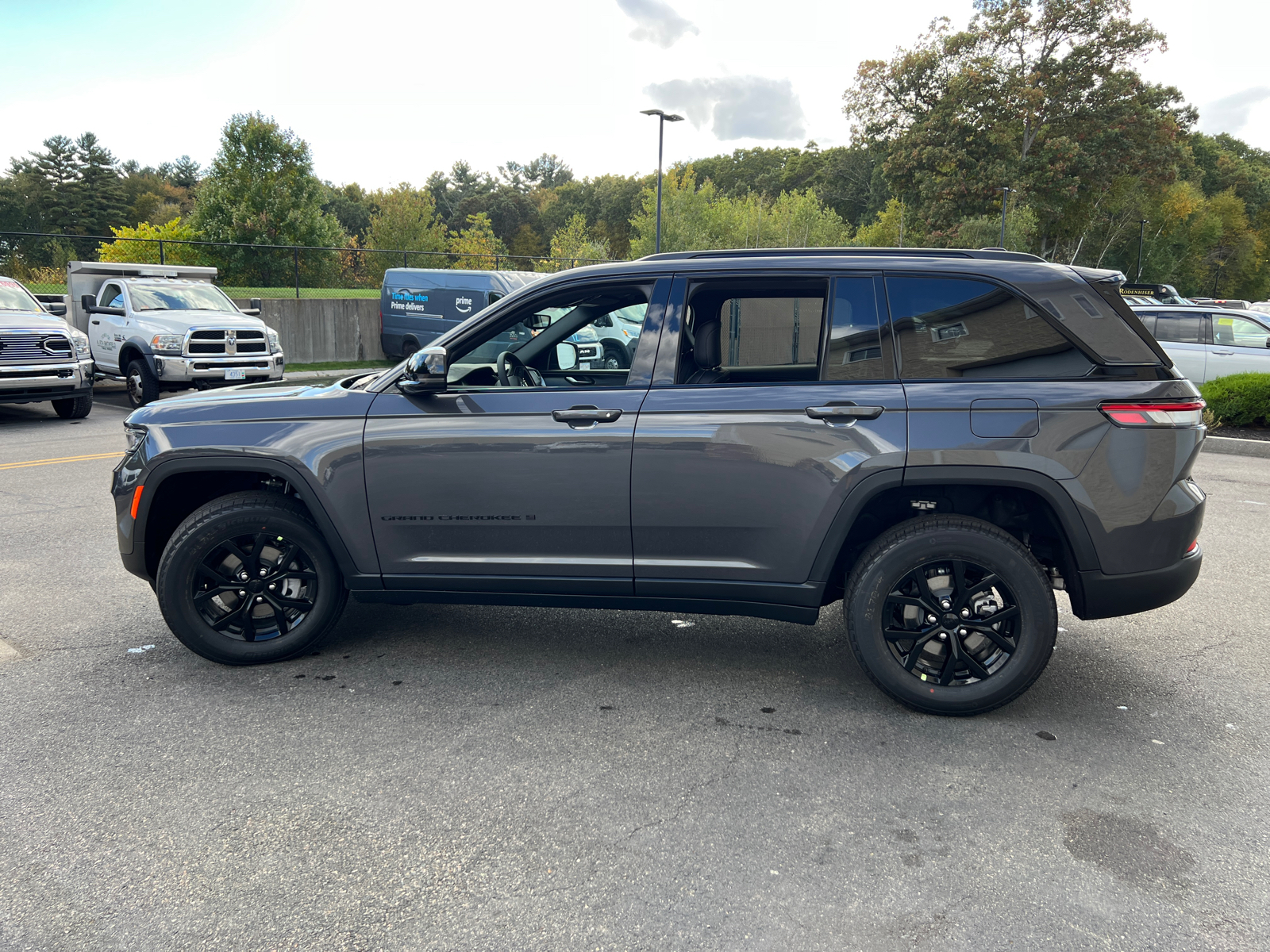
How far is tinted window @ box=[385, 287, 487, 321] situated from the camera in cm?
2073

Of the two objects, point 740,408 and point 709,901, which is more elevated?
point 740,408

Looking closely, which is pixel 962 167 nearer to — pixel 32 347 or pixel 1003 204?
pixel 1003 204

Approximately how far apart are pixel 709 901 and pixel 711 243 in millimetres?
51681

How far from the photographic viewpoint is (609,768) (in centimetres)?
322

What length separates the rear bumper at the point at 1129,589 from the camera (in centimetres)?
352

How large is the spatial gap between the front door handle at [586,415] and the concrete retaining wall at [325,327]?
19.3 metres

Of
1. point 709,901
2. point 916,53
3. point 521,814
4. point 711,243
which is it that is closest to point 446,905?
point 521,814

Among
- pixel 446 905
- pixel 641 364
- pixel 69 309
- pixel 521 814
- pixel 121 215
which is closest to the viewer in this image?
pixel 446 905

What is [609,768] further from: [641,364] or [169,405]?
[169,405]

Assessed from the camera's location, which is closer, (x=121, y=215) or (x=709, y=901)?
(x=709, y=901)

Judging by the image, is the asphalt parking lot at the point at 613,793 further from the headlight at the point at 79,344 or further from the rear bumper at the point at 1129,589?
the headlight at the point at 79,344

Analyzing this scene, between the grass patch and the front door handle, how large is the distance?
1787cm

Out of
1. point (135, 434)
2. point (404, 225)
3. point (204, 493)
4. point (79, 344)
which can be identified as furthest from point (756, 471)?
point (404, 225)


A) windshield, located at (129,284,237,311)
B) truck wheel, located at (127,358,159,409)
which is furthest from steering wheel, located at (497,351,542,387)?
windshield, located at (129,284,237,311)
